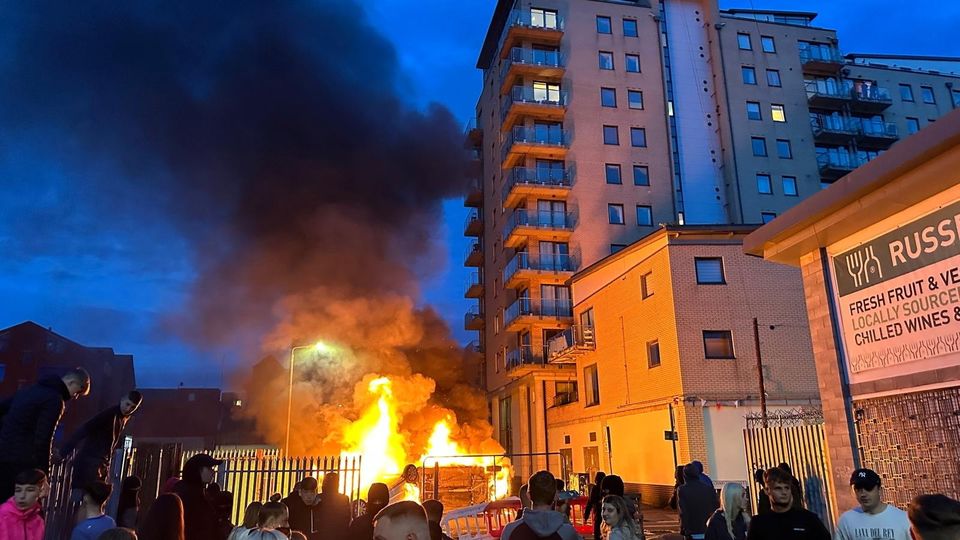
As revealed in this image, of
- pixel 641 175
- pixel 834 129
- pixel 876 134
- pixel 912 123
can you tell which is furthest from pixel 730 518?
pixel 912 123

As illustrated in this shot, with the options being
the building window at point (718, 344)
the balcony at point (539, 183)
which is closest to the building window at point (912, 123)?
the balcony at point (539, 183)

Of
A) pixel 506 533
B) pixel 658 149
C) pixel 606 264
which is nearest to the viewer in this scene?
pixel 506 533

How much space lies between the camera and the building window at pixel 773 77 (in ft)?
128

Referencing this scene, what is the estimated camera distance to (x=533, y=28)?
121 feet

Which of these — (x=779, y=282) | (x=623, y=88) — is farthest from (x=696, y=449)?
(x=623, y=88)

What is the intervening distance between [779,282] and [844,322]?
15.8m

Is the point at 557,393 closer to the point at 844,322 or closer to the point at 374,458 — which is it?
the point at 374,458

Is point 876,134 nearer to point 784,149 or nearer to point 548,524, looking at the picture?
point 784,149

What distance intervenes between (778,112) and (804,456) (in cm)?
3525

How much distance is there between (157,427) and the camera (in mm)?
54594

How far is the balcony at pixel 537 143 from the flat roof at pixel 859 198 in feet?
91.2

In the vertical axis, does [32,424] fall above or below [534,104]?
below

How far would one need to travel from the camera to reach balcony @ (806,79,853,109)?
39.6m

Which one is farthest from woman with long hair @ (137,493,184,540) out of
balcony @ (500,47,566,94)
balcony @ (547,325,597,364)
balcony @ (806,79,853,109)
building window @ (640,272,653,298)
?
balcony @ (806,79,853,109)
